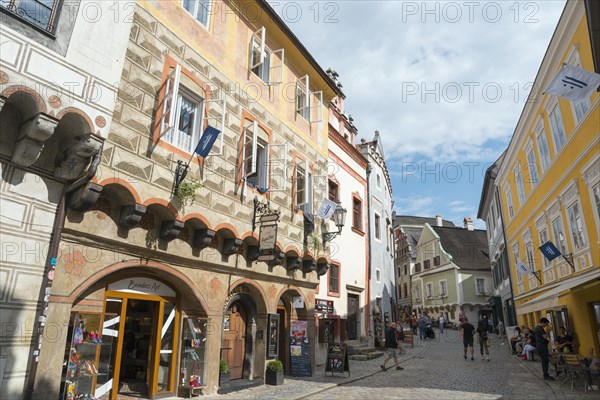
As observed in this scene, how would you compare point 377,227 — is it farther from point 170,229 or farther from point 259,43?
point 170,229

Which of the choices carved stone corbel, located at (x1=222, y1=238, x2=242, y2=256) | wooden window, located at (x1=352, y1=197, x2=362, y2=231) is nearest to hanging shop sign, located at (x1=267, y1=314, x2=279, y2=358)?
carved stone corbel, located at (x1=222, y1=238, x2=242, y2=256)

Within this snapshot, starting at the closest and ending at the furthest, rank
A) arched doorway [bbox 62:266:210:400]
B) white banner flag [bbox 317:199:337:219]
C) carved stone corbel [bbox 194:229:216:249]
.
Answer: arched doorway [bbox 62:266:210:400], carved stone corbel [bbox 194:229:216:249], white banner flag [bbox 317:199:337:219]

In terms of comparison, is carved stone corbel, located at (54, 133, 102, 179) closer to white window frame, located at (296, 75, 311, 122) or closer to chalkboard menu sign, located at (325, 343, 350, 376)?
white window frame, located at (296, 75, 311, 122)

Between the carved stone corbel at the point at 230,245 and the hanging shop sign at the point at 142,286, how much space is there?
5.57 ft

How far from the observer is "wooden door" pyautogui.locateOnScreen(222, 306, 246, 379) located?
1183cm

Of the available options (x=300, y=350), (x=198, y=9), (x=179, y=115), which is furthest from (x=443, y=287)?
(x=179, y=115)

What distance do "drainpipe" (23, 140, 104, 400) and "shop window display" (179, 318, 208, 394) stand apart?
374 cm

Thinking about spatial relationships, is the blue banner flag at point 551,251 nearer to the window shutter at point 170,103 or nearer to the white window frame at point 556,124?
the white window frame at point 556,124

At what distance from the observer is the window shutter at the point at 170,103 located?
9016 mm

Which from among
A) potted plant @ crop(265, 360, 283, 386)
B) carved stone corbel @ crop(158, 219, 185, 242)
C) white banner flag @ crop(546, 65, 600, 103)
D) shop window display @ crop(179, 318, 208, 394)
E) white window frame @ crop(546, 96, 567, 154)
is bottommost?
potted plant @ crop(265, 360, 283, 386)

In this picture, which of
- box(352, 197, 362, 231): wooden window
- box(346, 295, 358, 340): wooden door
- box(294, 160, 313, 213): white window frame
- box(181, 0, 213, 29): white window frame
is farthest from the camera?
box(352, 197, 362, 231): wooden window

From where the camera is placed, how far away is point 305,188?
14844 mm

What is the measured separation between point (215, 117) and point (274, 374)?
734cm

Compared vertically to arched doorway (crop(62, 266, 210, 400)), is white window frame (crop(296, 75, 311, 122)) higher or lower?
higher
